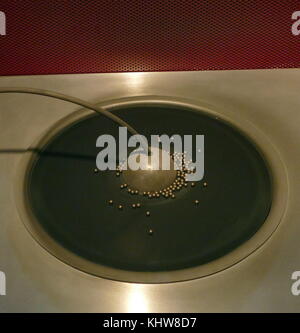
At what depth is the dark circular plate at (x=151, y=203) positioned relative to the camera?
0.79 m

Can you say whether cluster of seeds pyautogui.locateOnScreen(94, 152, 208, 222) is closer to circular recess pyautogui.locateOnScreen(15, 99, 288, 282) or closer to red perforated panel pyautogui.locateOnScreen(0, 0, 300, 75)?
circular recess pyautogui.locateOnScreen(15, 99, 288, 282)

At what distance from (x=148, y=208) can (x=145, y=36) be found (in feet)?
1.41

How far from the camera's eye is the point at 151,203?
854 millimetres

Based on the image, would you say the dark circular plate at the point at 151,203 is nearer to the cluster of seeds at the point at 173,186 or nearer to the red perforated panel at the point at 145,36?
the cluster of seeds at the point at 173,186

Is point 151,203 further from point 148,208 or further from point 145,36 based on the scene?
point 145,36

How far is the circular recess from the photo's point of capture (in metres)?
0.78

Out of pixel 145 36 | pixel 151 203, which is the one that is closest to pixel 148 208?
pixel 151 203

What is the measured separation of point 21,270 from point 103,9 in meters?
0.59

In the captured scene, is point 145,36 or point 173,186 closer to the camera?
point 173,186

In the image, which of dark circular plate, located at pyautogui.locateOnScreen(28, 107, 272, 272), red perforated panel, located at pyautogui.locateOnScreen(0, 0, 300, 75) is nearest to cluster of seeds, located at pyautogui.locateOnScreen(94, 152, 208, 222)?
dark circular plate, located at pyautogui.locateOnScreen(28, 107, 272, 272)

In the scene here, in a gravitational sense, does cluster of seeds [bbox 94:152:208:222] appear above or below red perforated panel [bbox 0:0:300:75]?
below

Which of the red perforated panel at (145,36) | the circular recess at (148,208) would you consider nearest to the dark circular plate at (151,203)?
the circular recess at (148,208)

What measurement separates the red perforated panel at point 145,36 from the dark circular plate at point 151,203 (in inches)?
7.9

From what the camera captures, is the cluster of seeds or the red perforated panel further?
the red perforated panel
